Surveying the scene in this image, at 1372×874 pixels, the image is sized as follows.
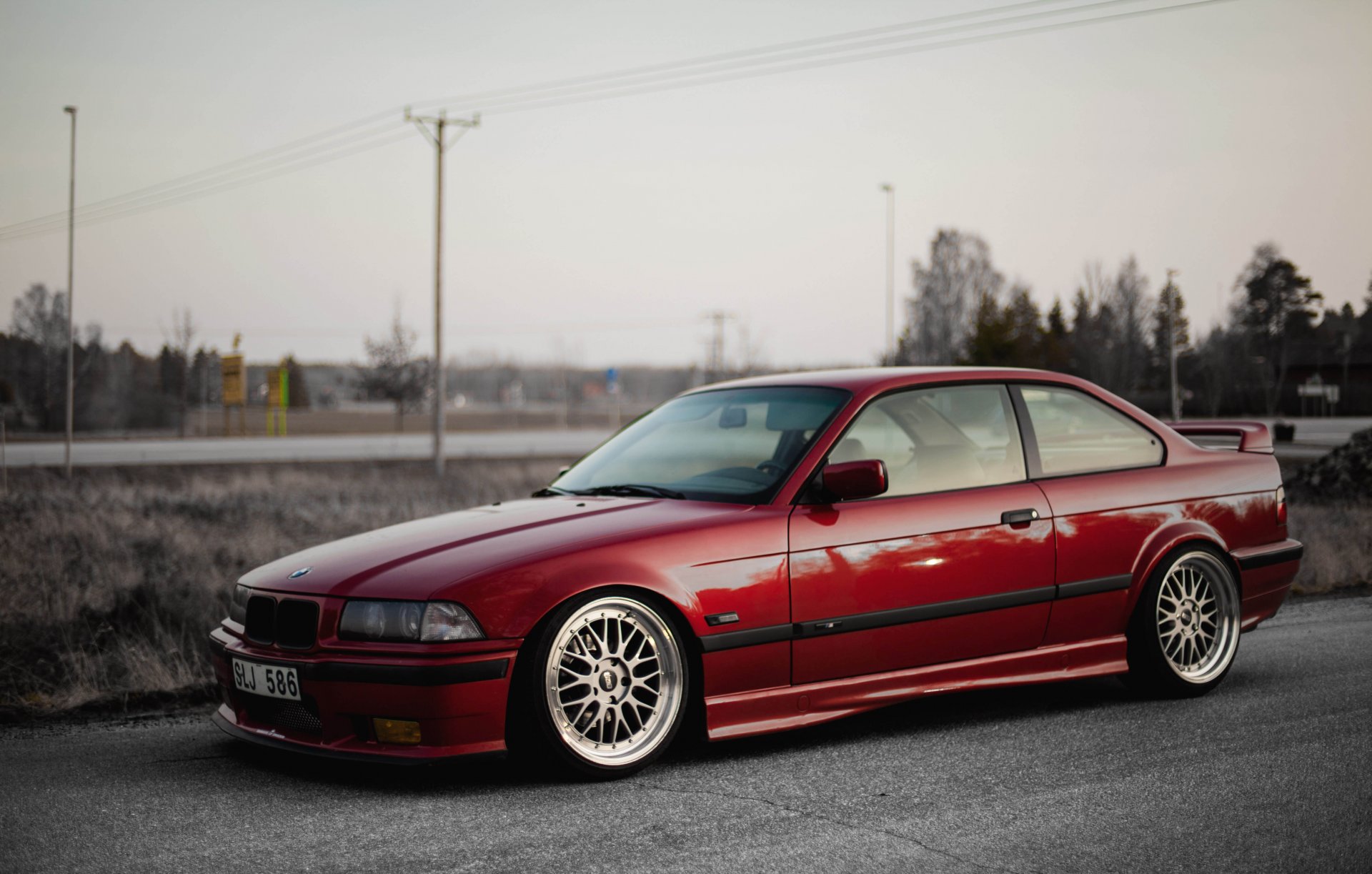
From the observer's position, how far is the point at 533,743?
3.93 meters

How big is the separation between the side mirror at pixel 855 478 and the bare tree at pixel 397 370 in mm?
62795

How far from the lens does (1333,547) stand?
34.1 ft

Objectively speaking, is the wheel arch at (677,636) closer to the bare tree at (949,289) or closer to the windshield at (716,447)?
the windshield at (716,447)

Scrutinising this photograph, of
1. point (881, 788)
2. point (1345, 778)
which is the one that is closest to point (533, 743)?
point (881, 788)

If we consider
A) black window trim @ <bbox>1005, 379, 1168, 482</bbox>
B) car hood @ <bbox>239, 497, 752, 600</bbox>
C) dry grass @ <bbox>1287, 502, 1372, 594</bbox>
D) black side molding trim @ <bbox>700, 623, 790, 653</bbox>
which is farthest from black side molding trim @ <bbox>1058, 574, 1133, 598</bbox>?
dry grass @ <bbox>1287, 502, 1372, 594</bbox>

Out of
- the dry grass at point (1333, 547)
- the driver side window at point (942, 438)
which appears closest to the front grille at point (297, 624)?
the driver side window at point (942, 438)

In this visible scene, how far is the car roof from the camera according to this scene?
5.02m

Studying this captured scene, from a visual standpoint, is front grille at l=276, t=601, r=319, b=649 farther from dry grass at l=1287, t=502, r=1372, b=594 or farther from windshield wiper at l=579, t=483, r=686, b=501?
dry grass at l=1287, t=502, r=1372, b=594

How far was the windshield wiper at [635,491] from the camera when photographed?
4.75 m

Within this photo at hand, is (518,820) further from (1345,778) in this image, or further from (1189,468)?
(1189,468)

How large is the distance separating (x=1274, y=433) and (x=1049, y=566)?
37260 millimetres

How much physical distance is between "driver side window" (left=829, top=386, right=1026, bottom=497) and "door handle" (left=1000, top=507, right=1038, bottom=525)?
161 mm

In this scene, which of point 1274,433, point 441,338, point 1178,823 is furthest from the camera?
point 1274,433

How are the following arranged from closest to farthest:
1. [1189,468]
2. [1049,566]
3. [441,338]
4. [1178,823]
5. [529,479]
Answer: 1. [1178,823]
2. [1049,566]
3. [1189,468]
4. [529,479]
5. [441,338]
